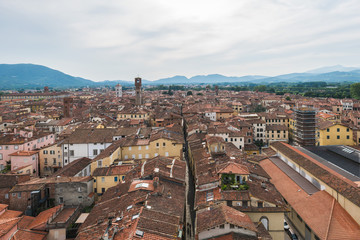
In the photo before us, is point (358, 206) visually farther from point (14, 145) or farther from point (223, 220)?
point (14, 145)

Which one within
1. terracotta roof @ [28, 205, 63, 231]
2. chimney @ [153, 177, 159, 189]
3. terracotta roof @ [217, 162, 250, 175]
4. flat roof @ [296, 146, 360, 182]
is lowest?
terracotta roof @ [28, 205, 63, 231]

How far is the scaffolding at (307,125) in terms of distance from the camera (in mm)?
43969

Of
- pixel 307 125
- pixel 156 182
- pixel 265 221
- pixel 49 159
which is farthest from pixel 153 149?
pixel 307 125

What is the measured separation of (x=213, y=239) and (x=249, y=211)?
5.77 metres

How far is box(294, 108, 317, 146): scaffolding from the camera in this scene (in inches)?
1731

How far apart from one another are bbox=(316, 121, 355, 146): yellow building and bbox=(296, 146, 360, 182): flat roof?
11.4 m

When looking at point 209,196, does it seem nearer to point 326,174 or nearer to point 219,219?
point 219,219

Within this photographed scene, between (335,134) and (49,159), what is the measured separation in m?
56.7

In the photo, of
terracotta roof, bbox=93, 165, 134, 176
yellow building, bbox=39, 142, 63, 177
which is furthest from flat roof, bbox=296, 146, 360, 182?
yellow building, bbox=39, 142, 63, 177

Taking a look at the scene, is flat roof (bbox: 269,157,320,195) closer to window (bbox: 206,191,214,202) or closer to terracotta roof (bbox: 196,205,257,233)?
window (bbox: 206,191,214,202)

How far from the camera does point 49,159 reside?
1658 inches

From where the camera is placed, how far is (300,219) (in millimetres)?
25016

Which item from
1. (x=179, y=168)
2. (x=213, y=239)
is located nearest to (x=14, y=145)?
(x=179, y=168)

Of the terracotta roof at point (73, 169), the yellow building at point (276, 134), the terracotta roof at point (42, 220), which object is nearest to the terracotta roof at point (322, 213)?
the terracotta roof at point (42, 220)
